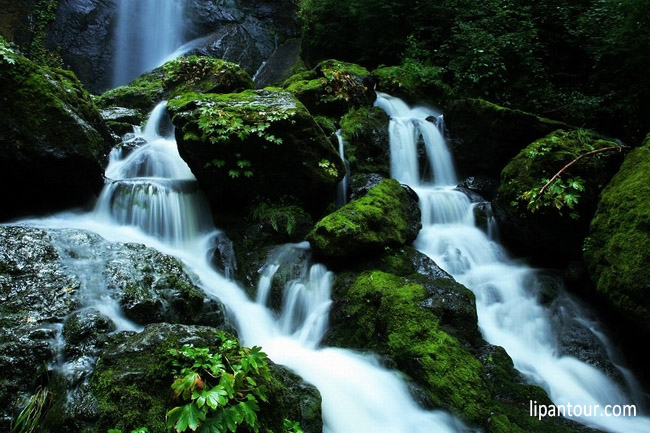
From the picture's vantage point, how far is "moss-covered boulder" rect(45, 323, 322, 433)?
2504mm

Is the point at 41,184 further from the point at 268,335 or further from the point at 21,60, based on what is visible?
the point at 268,335

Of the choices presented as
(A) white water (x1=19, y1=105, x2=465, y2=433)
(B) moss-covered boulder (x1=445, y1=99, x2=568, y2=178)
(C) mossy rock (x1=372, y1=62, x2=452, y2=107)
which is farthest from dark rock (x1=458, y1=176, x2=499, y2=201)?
(A) white water (x1=19, y1=105, x2=465, y2=433)

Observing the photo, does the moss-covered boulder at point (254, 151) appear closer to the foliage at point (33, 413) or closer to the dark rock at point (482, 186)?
the dark rock at point (482, 186)

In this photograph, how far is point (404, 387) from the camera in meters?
4.06

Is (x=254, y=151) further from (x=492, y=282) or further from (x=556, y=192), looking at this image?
(x=556, y=192)

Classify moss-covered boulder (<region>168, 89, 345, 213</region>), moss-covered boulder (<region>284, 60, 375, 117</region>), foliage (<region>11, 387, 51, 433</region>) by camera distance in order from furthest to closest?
1. moss-covered boulder (<region>284, 60, 375, 117</region>)
2. moss-covered boulder (<region>168, 89, 345, 213</region>)
3. foliage (<region>11, 387, 51, 433</region>)

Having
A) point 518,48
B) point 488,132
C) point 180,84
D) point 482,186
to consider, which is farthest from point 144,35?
point 482,186

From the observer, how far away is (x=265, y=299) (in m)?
5.73

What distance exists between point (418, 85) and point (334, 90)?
3080 millimetres

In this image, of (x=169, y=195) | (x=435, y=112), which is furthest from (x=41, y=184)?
(x=435, y=112)

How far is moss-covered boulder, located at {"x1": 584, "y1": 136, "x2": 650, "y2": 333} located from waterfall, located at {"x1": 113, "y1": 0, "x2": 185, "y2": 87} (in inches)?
695

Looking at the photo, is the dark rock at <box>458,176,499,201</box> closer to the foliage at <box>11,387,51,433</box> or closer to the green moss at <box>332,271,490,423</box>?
the green moss at <box>332,271,490,423</box>

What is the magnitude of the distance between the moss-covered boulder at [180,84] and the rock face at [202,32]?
18.2ft

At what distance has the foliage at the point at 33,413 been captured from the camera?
2.79m
